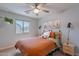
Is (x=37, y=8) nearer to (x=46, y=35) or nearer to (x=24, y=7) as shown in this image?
(x=24, y=7)

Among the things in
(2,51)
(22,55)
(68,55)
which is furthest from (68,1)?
(2,51)

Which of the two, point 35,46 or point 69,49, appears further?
point 69,49

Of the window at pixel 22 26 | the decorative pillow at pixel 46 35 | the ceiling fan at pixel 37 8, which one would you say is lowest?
the decorative pillow at pixel 46 35

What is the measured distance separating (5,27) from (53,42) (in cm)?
72

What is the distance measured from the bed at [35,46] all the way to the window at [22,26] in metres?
0.15

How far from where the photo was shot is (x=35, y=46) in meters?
0.98

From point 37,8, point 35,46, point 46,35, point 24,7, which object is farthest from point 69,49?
point 24,7

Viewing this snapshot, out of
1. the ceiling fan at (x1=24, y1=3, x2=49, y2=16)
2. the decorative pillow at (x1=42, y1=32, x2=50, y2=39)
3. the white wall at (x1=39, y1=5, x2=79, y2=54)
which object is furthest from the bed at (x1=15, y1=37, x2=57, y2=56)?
the ceiling fan at (x1=24, y1=3, x2=49, y2=16)

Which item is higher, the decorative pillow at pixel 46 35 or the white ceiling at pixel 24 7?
the white ceiling at pixel 24 7

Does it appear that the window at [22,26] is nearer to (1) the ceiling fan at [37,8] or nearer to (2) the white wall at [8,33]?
(2) the white wall at [8,33]

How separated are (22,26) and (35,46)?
14.5 inches

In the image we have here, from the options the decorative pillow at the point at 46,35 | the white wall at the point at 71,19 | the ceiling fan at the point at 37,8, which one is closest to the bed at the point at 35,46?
the decorative pillow at the point at 46,35

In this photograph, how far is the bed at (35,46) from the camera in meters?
0.98

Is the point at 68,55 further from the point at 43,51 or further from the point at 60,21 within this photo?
the point at 60,21
